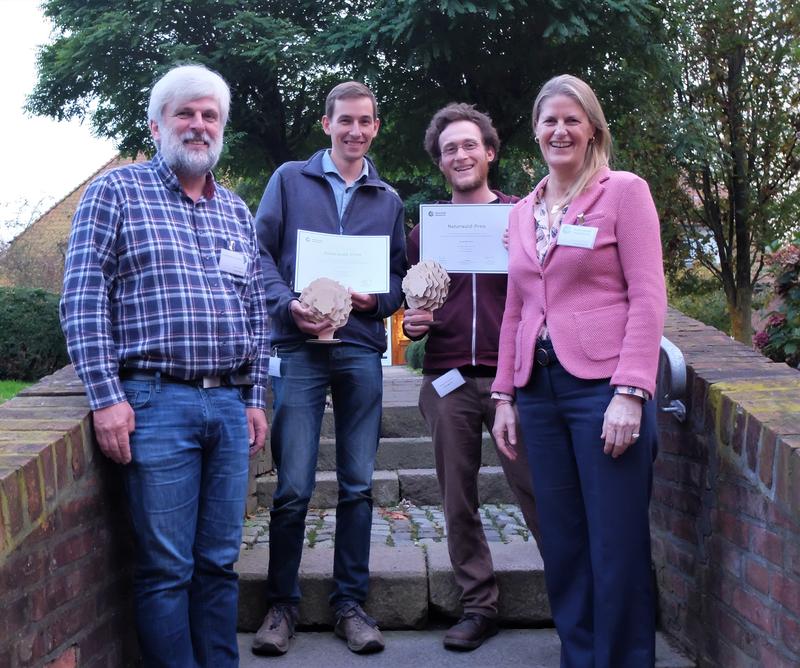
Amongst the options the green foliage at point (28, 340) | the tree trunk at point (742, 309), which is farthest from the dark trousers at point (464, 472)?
the tree trunk at point (742, 309)

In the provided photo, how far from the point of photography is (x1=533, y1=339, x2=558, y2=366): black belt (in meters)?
2.53

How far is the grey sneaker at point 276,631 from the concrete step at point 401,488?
5.91 feet

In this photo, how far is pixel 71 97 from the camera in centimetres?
1493

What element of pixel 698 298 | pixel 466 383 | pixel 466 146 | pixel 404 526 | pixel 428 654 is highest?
pixel 466 146

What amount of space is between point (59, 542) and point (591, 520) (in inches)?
58.8

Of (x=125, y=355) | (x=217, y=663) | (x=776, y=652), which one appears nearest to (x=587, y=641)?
(x=776, y=652)

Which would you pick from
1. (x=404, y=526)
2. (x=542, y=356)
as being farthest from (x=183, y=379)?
(x=404, y=526)

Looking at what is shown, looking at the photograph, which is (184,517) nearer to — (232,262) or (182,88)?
(232,262)

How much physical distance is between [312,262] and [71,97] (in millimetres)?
13518

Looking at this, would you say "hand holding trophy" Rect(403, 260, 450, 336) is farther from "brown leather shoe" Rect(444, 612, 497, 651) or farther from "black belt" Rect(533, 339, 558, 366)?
"brown leather shoe" Rect(444, 612, 497, 651)

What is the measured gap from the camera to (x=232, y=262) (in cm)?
275

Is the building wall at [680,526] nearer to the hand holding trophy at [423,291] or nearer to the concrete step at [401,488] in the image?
the hand holding trophy at [423,291]

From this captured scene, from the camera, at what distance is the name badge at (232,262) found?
273cm

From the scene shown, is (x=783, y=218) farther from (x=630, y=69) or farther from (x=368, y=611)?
(x=368, y=611)
